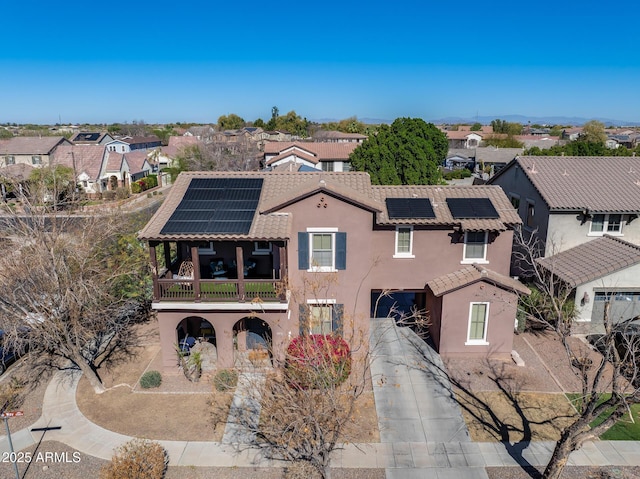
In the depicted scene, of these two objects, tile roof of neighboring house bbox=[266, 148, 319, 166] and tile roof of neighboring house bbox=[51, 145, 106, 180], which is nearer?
tile roof of neighboring house bbox=[51, 145, 106, 180]

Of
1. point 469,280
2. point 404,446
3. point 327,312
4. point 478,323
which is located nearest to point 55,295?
point 327,312

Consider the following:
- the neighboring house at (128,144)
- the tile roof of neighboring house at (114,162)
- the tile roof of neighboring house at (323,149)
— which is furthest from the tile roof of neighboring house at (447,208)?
the neighboring house at (128,144)

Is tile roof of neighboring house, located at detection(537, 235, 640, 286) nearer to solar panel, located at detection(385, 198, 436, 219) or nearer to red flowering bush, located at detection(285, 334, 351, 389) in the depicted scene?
solar panel, located at detection(385, 198, 436, 219)

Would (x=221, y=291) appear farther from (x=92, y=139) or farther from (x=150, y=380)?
(x=92, y=139)

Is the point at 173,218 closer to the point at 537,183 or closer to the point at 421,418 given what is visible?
the point at 421,418

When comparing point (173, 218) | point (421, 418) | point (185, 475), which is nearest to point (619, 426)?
point (421, 418)

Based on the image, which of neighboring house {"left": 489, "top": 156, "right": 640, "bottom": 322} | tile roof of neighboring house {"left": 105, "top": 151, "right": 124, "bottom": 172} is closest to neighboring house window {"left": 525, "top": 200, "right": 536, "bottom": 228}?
neighboring house {"left": 489, "top": 156, "right": 640, "bottom": 322}
